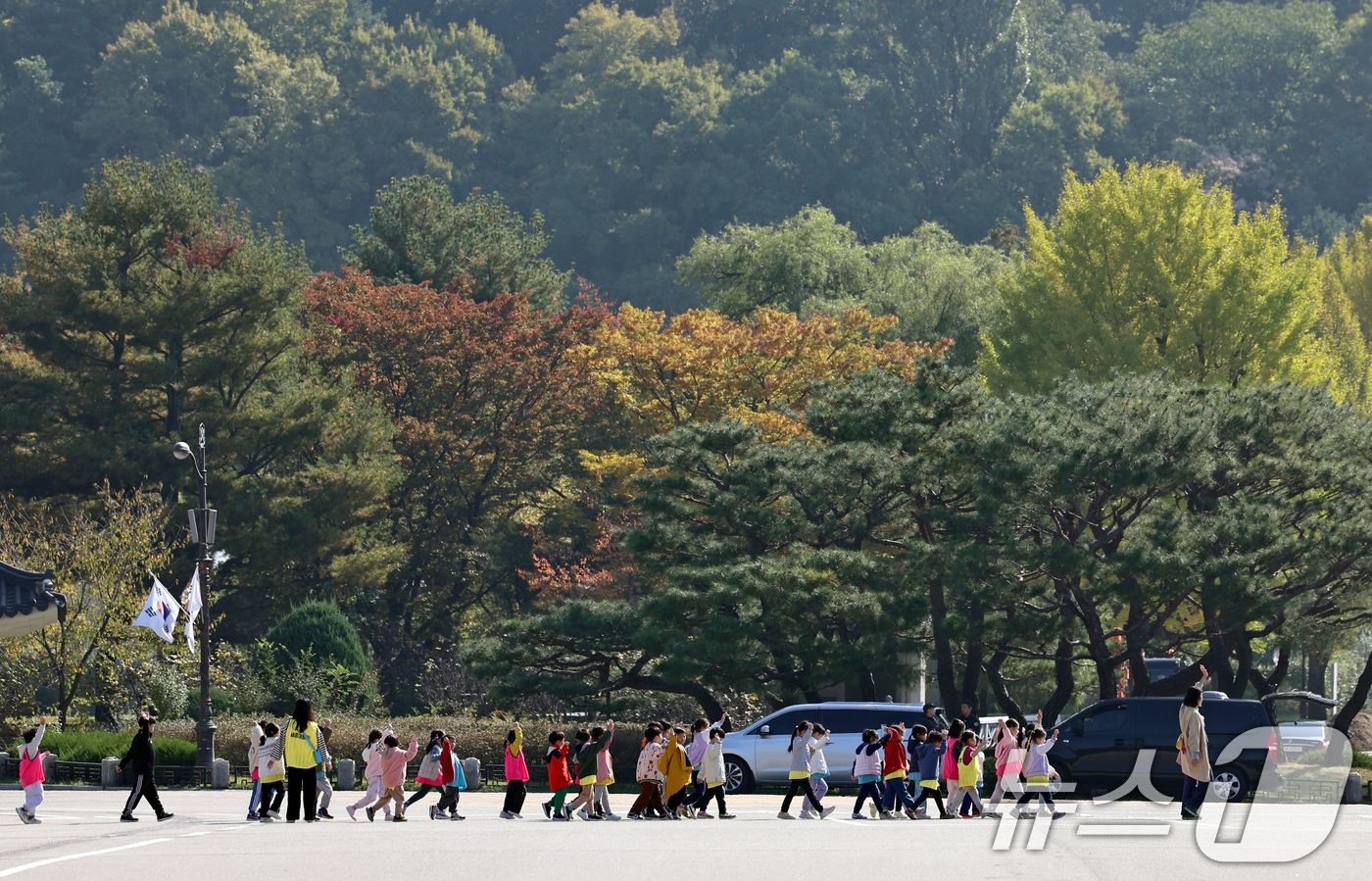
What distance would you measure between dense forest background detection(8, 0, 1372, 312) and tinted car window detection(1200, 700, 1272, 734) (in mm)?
61540

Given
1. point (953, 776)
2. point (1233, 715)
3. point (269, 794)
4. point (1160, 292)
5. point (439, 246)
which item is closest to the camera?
point (269, 794)

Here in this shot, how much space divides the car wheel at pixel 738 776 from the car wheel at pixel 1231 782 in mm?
7878

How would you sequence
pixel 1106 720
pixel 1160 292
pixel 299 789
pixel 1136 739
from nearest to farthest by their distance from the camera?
pixel 299 789
pixel 1136 739
pixel 1106 720
pixel 1160 292

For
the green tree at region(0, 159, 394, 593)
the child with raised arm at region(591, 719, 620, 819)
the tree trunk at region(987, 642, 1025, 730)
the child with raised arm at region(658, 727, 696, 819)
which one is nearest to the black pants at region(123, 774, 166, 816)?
the child with raised arm at region(591, 719, 620, 819)

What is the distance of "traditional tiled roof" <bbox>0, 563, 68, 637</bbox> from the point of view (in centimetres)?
2330

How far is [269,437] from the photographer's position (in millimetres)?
45219

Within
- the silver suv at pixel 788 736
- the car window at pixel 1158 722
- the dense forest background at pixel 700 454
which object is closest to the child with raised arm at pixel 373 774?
the silver suv at pixel 788 736

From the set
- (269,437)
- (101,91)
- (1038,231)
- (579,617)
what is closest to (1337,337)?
(1038,231)

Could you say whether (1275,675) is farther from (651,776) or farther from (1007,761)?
(651,776)

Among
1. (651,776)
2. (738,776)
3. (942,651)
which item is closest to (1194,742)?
(651,776)

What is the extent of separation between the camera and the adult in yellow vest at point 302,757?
19.8m

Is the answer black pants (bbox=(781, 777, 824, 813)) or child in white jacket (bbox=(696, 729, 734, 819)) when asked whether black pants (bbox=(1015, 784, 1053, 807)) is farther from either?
child in white jacket (bbox=(696, 729, 734, 819))

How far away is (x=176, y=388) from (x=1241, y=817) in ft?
111

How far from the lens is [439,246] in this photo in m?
59.0
